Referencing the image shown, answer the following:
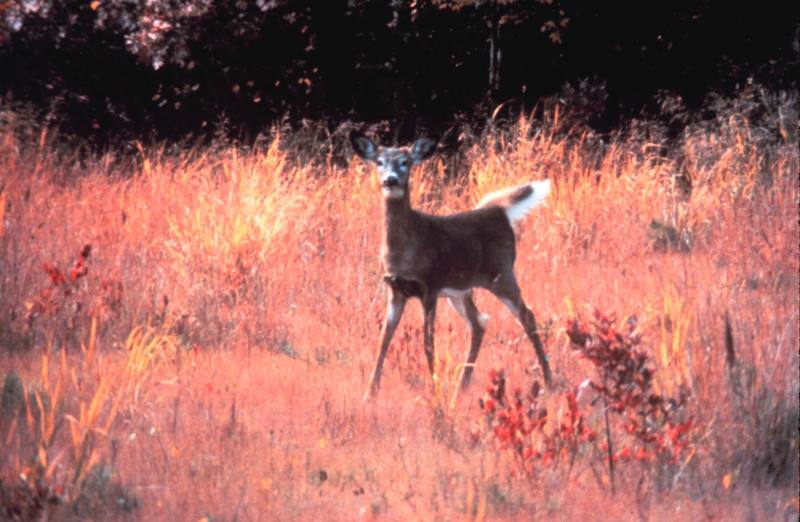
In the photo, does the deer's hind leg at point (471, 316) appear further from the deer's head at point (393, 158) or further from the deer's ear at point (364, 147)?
the deer's ear at point (364, 147)

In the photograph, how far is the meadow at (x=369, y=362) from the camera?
424cm

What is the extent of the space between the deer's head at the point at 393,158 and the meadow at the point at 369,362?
85cm

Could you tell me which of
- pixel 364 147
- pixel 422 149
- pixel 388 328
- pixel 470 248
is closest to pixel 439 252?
pixel 470 248

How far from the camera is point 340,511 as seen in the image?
4.16m

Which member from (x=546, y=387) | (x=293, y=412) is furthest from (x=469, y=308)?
(x=293, y=412)

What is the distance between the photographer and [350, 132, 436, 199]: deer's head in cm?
633

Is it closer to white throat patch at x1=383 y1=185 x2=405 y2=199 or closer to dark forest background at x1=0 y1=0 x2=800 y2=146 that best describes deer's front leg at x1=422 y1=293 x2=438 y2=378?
white throat patch at x1=383 y1=185 x2=405 y2=199

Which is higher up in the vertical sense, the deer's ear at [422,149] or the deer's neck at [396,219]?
the deer's ear at [422,149]

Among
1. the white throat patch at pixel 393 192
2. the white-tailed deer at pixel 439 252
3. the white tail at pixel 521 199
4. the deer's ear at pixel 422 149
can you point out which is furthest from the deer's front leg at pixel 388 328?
the white tail at pixel 521 199

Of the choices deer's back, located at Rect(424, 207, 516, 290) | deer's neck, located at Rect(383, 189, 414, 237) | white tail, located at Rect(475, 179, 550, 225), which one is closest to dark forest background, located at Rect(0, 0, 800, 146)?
white tail, located at Rect(475, 179, 550, 225)

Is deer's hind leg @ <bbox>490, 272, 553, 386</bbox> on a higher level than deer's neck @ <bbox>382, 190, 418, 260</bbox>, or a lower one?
lower

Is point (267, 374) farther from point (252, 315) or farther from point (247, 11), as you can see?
point (247, 11)

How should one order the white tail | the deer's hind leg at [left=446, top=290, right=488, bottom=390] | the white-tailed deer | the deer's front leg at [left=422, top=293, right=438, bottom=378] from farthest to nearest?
the white tail < the deer's hind leg at [left=446, top=290, right=488, bottom=390] < the white-tailed deer < the deer's front leg at [left=422, top=293, right=438, bottom=378]

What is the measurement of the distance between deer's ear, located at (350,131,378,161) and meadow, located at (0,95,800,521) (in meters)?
1.02
